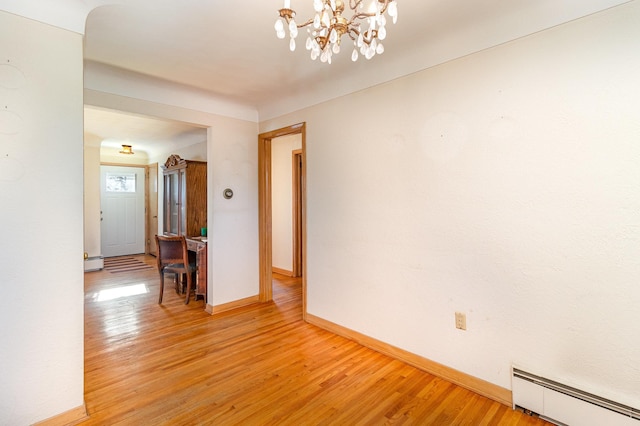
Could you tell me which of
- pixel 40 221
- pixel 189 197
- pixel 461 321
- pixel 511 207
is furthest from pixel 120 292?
pixel 511 207

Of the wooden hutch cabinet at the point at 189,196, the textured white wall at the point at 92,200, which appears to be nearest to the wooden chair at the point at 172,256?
the wooden hutch cabinet at the point at 189,196

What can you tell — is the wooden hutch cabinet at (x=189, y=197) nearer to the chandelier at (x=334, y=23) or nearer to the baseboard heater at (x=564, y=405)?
the chandelier at (x=334, y=23)

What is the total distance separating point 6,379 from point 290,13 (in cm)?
222

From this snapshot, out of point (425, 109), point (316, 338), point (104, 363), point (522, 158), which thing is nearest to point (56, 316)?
point (104, 363)

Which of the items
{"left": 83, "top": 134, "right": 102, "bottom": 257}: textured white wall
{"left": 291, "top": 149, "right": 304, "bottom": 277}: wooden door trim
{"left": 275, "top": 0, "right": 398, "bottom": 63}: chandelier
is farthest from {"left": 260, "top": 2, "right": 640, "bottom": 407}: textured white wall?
{"left": 83, "top": 134, "right": 102, "bottom": 257}: textured white wall

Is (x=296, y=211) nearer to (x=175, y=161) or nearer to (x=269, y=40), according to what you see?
(x=175, y=161)

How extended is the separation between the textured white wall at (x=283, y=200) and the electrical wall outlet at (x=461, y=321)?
338 cm

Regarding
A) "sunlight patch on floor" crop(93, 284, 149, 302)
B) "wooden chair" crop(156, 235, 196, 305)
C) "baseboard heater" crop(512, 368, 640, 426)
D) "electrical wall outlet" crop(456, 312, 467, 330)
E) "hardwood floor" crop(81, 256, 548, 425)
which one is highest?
"wooden chair" crop(156, 235, 196, 305)

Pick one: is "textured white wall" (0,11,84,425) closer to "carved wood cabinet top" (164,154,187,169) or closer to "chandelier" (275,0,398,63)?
"chandelier" (275,0,398,63)

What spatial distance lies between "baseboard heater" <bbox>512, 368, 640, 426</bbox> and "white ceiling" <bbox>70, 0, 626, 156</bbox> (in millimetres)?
2000

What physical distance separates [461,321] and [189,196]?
163 inches

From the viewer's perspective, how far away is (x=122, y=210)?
23.0 ft

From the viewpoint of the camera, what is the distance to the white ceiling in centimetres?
170

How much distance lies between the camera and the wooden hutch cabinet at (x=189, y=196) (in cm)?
464
